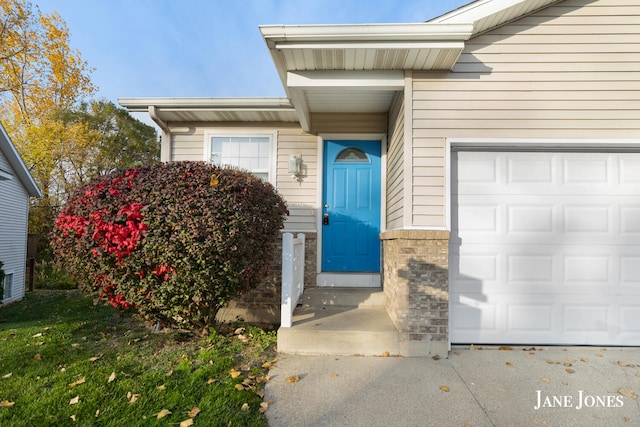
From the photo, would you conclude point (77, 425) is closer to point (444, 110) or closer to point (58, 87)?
point (444, 110)

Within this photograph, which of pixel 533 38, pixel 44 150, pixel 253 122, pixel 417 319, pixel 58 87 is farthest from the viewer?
pixel 58 87

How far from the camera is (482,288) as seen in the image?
139 inches

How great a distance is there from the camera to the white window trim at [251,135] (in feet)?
16.3

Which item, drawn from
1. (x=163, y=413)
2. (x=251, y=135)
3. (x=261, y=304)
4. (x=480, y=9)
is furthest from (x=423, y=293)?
(x=251, y=135)

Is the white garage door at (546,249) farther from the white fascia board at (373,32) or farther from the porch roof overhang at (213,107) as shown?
Result: the porch roof overhang at (213,107)

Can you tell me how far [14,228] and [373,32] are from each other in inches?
382

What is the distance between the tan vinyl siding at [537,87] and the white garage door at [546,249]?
327mm

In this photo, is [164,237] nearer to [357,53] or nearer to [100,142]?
[357,53]

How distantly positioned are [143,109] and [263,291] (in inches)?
127

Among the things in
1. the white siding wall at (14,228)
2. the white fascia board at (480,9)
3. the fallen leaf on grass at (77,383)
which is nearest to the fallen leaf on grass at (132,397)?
the fallen leaf on grass at (77,383)

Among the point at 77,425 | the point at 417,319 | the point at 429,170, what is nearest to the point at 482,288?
the point at 417,319

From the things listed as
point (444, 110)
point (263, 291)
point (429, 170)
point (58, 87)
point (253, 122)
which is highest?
point (58, 87)

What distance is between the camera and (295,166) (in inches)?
188

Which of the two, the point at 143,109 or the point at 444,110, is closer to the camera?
the point at 444,110
